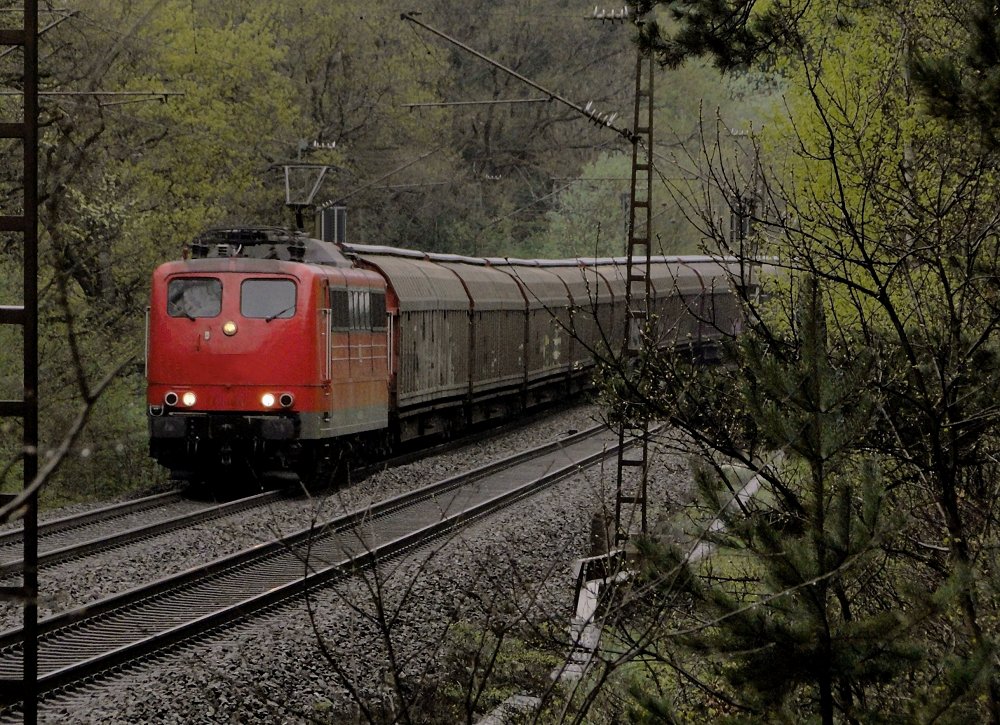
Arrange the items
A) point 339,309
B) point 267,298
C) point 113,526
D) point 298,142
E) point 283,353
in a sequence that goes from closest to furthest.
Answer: point 113,526 → point 283,353 → point 267,298 → point 339,309 → point 298,142

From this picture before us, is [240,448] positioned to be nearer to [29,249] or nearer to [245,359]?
[245,359]

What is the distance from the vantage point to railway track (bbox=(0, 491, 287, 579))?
547 inches

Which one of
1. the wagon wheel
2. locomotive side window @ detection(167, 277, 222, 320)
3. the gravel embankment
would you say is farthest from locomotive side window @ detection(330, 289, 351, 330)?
the gravel embankment

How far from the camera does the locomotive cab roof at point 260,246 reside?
61.2ft

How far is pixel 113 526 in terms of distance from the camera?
51.2ft

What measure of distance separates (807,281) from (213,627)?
21.0 feet

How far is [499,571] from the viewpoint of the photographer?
1360 centimetres

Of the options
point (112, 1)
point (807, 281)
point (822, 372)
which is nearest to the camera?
point (822, 372)

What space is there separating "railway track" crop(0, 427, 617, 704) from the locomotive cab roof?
3.41 m

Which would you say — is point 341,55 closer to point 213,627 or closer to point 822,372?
point 213,627

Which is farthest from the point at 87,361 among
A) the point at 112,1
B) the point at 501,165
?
the point at 501,165

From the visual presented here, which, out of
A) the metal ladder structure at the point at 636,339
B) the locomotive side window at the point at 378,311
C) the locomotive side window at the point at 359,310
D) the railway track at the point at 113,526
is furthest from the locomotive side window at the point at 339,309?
the metal ladder structure at the point at 636,339

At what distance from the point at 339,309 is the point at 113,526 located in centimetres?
432

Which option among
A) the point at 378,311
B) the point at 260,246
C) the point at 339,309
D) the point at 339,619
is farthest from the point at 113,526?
the point at 378,311
